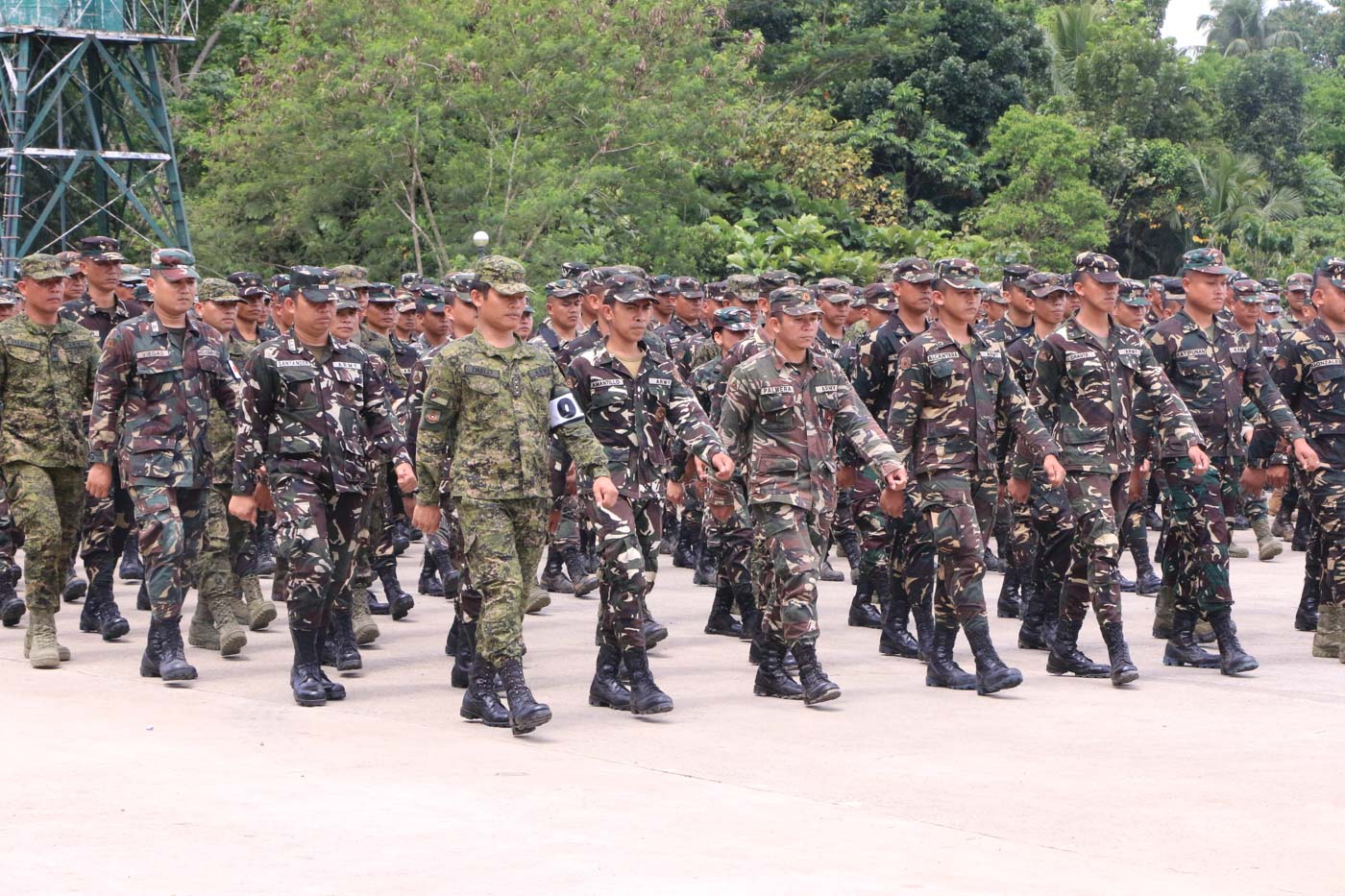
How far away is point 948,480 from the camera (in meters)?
10.1

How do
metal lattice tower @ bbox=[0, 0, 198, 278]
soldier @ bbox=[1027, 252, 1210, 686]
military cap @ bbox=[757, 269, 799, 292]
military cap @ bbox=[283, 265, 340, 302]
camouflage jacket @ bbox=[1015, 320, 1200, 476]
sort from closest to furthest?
military cap @ bbox=[283, 265, 340, 302], soldier @ bbox=[1027, 252, 1210, 686], camouflage jacket @ bbox=[1015, 320, 1200, 476], military cap @ bbox=[757, 269, 799, 292], metal lattice tower @ bbox=[0, 0, 198, 278]

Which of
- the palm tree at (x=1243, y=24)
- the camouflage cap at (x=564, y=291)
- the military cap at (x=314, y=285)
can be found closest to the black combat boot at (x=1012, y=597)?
the camouflage cap at (x=564, y=291)

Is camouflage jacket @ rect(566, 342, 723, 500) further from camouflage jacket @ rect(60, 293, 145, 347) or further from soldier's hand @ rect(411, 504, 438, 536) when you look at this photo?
camouflage jacket @ rect(60, 293, 145, 347)

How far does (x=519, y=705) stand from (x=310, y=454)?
192 centimetres

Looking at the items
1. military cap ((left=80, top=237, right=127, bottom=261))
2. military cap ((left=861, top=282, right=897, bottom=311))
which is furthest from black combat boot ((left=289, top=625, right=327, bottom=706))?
military cap ((left=861, top=282, right=897, bottom=311))

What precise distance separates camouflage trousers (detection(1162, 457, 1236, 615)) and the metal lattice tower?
23.9 m

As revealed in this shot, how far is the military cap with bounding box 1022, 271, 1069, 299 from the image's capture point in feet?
38.9

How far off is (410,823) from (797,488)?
3.26 m

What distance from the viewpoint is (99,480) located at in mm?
9859

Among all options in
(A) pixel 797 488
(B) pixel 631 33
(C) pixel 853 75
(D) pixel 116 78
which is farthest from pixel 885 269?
(C) pixel 853 75

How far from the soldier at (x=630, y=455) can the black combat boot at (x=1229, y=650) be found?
11.0 feet

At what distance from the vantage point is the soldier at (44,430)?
10633 mm

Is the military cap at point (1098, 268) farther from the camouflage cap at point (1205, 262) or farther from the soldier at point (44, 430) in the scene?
the soldier at point (44, 430)

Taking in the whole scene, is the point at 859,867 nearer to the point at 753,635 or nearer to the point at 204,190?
the point at 753,635
